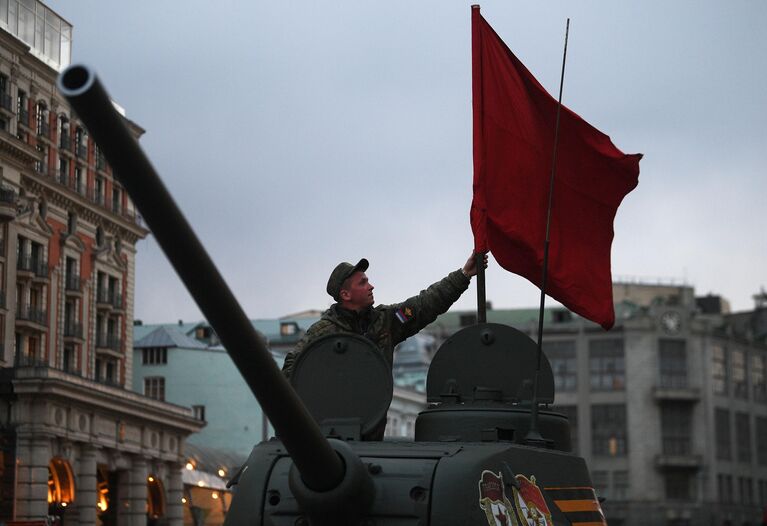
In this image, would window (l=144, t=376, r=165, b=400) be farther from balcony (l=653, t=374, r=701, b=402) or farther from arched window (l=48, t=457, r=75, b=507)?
balcony (l=653, t=374, r=701, b=402)

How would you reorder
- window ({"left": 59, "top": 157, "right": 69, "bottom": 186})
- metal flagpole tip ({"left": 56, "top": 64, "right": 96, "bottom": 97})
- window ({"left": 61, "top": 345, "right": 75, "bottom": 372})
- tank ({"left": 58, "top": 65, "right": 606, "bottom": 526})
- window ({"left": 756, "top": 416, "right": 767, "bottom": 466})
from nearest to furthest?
1. metal flagpole tip ({"left": 56, "top": 64, "right": 96, "bottom": 97})
2. tank ({"left": 58, "top": 65, "right": 606, "bottom": 526})
3. window ({"left": 59, "top": 157, "right": 69, "bottom": 186})
4. window ({"left": 61, "top": 345, "right": 75, "bottom": 372})
5. window ({"left": 756, "top": 416, "right": 767, "bottom": 466})

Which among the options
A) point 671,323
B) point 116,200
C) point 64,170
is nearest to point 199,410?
point 116,200

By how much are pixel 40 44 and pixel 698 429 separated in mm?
59249

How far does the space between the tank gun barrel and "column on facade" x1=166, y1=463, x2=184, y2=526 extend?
56965 millimetres

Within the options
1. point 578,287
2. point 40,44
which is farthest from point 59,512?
point 578,287

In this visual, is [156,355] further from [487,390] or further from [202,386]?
[487,390]

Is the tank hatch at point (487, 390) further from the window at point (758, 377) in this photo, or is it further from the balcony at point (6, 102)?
the window at point (758, 377)

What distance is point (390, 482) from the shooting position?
27.8ft

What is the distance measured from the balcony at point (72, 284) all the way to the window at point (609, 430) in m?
50.9

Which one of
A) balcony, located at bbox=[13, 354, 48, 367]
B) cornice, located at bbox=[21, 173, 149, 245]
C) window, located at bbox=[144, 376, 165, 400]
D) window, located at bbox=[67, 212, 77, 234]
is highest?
cornice, located at bbox=[21, 173, 149, 245]

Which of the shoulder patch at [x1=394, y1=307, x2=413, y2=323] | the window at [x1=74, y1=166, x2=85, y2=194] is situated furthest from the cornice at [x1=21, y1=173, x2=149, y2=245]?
the shoulder patch at [x1=394, y1=307, x2=413, y2=323]

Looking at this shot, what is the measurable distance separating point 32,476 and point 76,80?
46.5 metres

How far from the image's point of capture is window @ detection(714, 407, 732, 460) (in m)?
106

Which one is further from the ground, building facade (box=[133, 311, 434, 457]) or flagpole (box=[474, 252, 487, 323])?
building facade (box=[133, 311, 434, 457])
